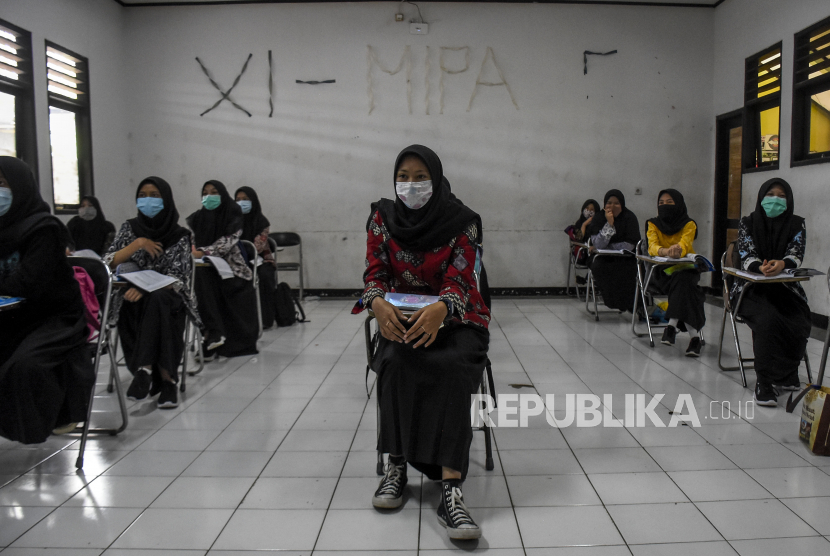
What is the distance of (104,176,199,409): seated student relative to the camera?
10.00ft

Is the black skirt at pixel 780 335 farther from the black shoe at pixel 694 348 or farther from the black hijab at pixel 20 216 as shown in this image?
the black hijab at pixel 20 216

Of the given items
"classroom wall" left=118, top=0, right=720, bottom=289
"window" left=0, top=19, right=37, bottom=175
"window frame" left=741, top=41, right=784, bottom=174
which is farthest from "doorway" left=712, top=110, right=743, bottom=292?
"window" left=0, top=19, right=37, bottom=175

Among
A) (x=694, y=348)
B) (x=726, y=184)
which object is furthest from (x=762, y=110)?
(x=694, y=348)

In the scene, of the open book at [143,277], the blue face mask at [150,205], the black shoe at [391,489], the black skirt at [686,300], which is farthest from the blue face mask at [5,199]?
the black skirt at [686,300]

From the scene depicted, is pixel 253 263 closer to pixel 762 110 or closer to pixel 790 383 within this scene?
pixel 790 383

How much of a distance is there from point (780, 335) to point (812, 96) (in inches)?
123

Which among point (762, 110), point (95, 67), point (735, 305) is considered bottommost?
point (735, 305)

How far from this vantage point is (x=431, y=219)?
7.01ft

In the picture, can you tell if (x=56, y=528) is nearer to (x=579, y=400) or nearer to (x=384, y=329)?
(x=384, y=329)

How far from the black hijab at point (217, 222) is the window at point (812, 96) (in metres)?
4.58

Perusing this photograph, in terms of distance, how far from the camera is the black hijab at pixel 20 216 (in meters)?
2.31

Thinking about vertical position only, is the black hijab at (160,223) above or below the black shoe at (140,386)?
above

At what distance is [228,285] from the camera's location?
4148mm

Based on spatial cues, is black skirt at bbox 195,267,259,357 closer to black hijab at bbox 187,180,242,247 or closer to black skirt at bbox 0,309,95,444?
black hijab at bbox 187,180,242,247
